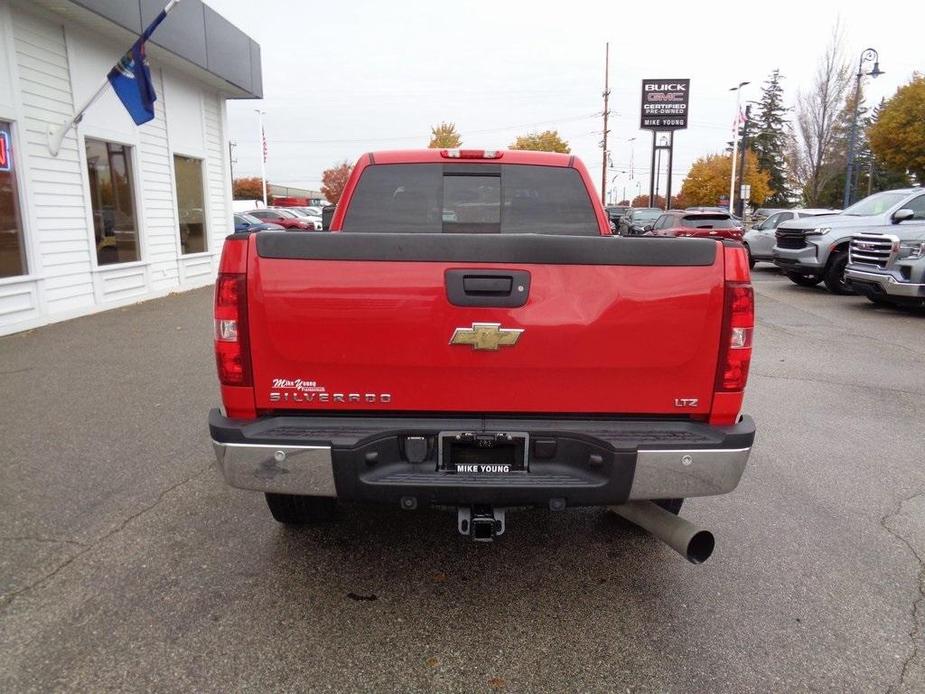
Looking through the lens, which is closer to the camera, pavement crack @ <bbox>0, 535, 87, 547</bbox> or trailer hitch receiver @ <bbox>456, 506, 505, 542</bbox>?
trailer hitch receiver @ <bbox>456, 506, 505, 542</bbox>

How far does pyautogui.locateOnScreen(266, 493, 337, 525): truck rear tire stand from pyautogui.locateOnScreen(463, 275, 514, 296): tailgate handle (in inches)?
58.2

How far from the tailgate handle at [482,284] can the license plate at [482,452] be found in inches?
21.6

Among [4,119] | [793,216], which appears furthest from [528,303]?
[793,216]

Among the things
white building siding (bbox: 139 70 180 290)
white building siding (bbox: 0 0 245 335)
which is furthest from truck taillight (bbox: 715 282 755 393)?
white building siding (bbox: 139 70 180 290)

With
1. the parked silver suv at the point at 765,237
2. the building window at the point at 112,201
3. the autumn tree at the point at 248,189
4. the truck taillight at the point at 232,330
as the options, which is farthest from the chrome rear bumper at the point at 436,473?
the autumn tree at the point at 248,189

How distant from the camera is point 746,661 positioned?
270 centimetres

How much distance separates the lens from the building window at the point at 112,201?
1144 centimetres

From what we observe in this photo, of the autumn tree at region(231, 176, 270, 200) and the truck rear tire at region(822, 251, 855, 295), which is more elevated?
the autumn tree at region(231, 176, 270, 200)

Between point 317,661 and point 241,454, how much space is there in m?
0.85

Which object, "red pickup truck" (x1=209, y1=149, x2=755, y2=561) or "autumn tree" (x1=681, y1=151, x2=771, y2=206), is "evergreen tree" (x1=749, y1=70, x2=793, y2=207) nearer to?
"autumn tree" (x1=681, y1=151, x2=771, y2=206)

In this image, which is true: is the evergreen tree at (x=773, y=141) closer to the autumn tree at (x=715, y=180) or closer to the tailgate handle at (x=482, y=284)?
the autumn tree at (x=715, y=180)

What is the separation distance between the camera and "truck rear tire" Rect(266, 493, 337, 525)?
3561 mm

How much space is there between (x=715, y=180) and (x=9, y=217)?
5944 cm

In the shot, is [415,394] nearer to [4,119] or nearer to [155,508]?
[155,508]
